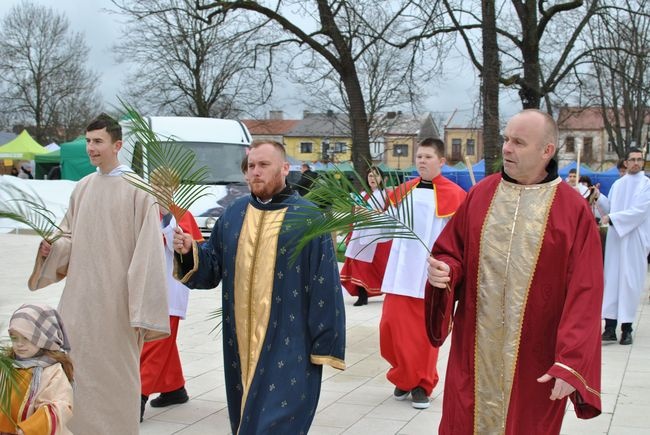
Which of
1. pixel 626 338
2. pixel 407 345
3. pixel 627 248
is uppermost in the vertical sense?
pixel 627 248

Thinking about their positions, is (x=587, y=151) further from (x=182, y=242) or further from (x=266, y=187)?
(x=182, y=242)

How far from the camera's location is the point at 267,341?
14.2 ft

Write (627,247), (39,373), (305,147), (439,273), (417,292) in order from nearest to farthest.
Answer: (39,373) < (439,273) < (417,292) < (627,247) < (305,147)

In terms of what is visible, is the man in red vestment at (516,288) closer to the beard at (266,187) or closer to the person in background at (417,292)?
the beard at (266,187)

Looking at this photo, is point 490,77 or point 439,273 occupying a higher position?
point 490,77

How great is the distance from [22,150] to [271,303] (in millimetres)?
30104

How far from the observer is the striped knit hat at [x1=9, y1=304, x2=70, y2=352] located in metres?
3.54

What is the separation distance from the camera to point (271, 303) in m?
4.37

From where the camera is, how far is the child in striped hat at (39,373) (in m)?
3.46

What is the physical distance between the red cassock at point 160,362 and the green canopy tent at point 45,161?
25392 millimetres

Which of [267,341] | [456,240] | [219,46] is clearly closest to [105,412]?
[267,341]

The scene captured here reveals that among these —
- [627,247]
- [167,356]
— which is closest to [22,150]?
[627,247]

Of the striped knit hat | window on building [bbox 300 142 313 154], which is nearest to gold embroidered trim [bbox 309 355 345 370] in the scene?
the striped knit hat

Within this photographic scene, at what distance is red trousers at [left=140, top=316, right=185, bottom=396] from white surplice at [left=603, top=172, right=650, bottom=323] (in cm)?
500
